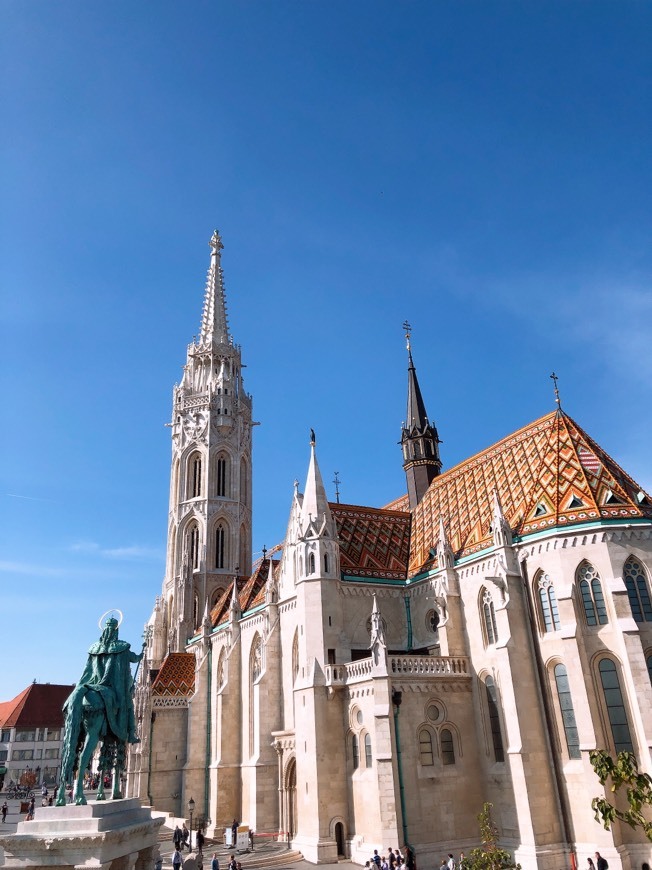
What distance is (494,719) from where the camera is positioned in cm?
2808

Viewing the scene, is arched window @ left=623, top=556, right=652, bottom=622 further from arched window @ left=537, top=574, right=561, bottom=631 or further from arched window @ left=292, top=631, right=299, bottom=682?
arched window @ left=292, top=631, right=299, bottom=682

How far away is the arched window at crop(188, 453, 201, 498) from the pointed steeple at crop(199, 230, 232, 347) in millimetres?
11232

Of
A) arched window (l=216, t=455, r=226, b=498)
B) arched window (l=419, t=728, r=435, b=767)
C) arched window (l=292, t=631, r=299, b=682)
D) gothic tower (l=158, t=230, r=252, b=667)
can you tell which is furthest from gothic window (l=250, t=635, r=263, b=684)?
arched window (l=216, t=455, r=226, b=498)

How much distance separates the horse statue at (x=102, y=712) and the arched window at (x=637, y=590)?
18.6 metres

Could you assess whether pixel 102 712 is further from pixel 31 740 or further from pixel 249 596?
pixel 31 740

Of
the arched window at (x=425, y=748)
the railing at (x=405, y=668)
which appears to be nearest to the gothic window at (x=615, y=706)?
the railing at (x=405, y=668)

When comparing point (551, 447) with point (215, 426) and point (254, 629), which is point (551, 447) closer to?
point (254, 629)

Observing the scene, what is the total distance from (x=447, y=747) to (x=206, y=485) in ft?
113

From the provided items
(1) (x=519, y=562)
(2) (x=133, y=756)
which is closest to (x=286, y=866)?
(1) (x=519, y=562)

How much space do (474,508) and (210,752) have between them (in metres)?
22.7

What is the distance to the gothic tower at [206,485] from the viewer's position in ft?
180

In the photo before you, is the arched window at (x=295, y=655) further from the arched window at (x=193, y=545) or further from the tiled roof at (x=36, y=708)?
the tiled roof at (x=36, y=708)

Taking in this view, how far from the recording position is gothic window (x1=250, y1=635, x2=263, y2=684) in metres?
38.5

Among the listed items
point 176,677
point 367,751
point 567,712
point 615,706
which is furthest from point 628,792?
point 176,677
